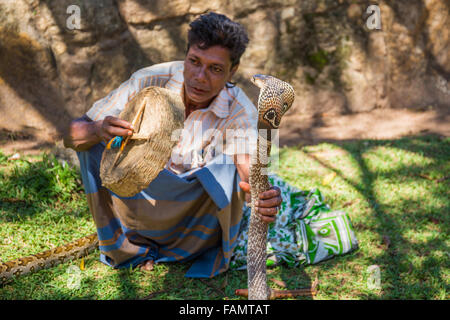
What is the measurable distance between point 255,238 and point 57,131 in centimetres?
401

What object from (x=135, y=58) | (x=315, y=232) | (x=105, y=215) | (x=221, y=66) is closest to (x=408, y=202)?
(x=315, y=232)

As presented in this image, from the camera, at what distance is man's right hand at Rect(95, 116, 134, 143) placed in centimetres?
234

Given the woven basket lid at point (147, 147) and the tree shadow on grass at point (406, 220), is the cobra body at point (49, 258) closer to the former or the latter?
the woven basket lid at point (147, 147)

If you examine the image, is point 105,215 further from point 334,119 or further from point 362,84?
point 362,84

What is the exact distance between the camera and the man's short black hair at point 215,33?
114 inches

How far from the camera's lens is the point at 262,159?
83.7 inches

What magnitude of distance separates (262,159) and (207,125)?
3.67 feet

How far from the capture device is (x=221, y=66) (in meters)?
2.92

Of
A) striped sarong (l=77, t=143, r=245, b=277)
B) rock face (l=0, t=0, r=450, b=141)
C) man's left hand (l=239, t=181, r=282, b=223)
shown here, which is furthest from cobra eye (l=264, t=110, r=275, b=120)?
rock face (l=0, t=0, r=450, b=141)

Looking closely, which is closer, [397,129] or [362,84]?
[397,129]

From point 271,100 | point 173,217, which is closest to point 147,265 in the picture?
point 173,217
